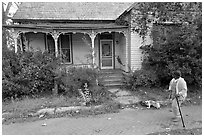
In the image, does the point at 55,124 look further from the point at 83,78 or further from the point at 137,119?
the point at 83,78

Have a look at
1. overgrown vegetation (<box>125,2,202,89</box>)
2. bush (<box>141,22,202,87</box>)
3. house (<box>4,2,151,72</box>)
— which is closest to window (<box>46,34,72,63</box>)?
house (<box>4,2,151,72</box>)

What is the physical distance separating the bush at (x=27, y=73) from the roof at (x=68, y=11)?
14.7 feet

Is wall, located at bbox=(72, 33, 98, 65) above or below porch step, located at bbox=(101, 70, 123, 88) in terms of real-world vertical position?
above

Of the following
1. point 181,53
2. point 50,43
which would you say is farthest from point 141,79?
point 50,43

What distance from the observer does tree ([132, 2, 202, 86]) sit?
8156mm

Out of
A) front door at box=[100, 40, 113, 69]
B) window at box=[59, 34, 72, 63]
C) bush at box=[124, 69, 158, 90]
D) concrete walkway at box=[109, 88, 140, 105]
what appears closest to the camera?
concrete walkway at box=[109, 88, 140, 105]

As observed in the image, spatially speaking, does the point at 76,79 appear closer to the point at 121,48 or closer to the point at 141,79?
the point at 141,79

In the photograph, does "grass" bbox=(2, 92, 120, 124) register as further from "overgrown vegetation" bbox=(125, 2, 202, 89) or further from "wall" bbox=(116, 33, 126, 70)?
"wall" bbox=(116, 33, 126, 70)

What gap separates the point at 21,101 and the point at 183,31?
7.60m

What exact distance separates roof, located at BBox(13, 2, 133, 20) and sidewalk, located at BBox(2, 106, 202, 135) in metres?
8.28

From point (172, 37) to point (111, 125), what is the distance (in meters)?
5.40

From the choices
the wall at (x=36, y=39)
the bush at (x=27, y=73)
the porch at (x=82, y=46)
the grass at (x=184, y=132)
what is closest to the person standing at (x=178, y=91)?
the grass at (x=184, y=132)

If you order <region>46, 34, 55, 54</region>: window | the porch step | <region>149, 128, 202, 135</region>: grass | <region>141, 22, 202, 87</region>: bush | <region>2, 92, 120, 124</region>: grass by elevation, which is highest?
<region>46, 34, 55, 54</region>: window

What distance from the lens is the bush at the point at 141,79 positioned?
917 cm
